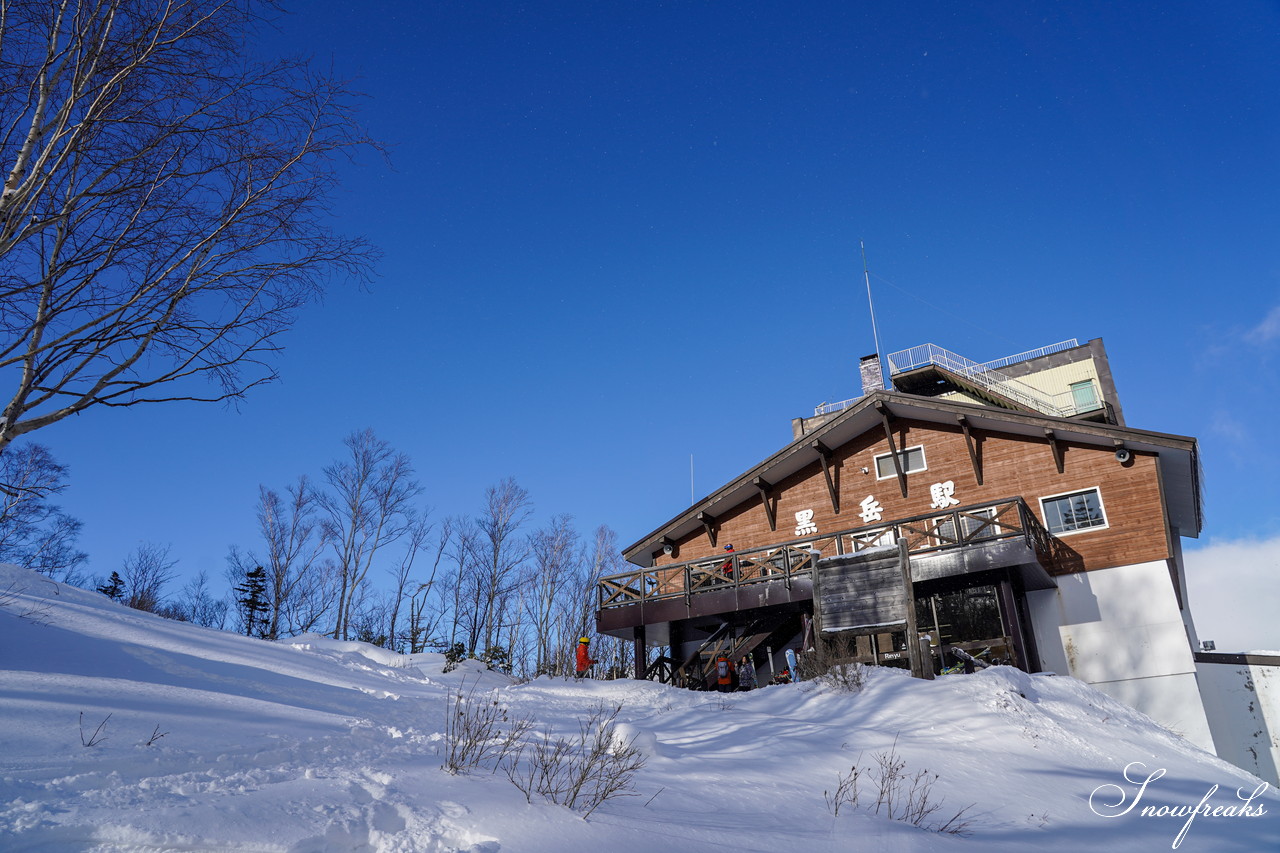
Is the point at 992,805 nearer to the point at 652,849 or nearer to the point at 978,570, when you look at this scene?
the point at 652,849

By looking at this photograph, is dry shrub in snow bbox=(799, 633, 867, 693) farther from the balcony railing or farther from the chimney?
the chimney

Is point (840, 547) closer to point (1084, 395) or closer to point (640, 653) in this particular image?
point (640, 653)

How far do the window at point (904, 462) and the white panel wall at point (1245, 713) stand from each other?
7.73m

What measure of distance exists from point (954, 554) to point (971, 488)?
4064mm

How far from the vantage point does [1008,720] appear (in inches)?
365

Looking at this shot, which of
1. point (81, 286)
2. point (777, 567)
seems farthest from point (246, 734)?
point (777, 567)

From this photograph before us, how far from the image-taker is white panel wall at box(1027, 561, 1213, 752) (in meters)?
15.7

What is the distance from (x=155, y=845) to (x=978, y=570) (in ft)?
51.5

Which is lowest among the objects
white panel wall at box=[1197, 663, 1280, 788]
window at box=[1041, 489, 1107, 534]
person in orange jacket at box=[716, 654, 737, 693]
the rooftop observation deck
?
white panel wall at box=[1197, 663, 1280, 788]

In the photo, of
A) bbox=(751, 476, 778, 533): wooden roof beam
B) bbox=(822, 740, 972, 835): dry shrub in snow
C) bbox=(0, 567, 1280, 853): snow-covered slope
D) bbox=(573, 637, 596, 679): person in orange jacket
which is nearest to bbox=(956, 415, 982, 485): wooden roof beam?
bbox=(751, 476, 778, 533): wooden roof beam

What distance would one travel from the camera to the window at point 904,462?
20.5 m

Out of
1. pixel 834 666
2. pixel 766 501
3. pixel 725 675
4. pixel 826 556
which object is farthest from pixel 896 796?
pixel 766 501

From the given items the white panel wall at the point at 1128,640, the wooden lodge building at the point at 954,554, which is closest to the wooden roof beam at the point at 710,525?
the wooden lodge building at the point at 954,554

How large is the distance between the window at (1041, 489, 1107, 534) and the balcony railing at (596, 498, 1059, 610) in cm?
53
